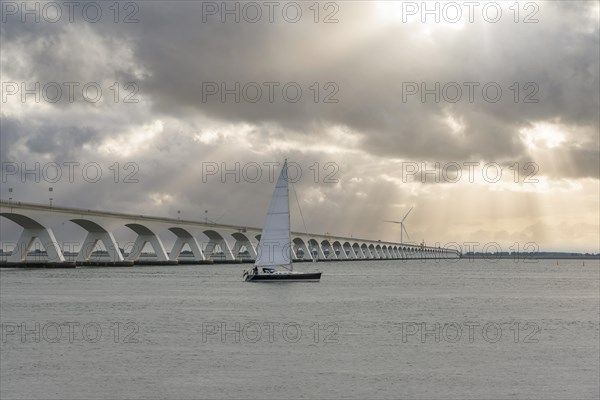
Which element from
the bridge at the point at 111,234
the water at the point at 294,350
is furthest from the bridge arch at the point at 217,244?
the water at the point at 294,350

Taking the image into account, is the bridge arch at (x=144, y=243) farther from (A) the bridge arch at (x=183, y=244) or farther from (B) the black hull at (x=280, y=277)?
(B) the black hull at (x=280, y=277)

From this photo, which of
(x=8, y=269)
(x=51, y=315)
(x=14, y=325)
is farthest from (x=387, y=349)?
(x=8, y=269)

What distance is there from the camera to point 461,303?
53.9 metres

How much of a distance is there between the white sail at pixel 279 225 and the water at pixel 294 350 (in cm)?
1674

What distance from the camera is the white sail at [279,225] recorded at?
67.6 metres

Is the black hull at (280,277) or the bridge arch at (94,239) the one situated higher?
the bridge arch at (94,239)

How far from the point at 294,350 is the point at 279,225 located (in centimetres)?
3954

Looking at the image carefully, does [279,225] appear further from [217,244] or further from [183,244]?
[217,244]

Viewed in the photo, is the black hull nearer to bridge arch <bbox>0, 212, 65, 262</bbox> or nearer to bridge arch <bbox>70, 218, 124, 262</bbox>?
bridge arch <bbox>0, 212, 65, 262</bbox>

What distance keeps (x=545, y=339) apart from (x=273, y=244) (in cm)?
3719

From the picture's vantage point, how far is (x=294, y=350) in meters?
28.4

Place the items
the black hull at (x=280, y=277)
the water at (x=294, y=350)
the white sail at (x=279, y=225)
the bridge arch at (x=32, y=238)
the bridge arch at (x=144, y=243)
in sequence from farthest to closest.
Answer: the bridge arch at (x=144, y=243) → the bridge arch at (x=32, y=238) → the black hull at (x=280, y=277) → the white sail at (x=279, y=225) → the water at (x=294, y=350)

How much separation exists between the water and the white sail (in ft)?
54.9

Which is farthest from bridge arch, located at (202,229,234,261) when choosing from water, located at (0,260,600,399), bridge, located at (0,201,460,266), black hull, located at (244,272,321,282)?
water, located at (0,260,600,399)
